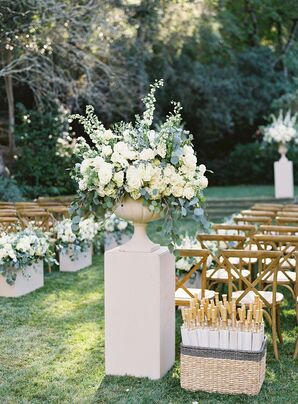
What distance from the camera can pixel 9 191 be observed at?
15.4 metres

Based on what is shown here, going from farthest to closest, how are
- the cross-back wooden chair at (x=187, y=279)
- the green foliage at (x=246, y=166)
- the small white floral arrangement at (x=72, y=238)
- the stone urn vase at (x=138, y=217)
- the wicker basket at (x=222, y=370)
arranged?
the green foliage at (x=246, y=166), the small white floral arrangement at (x=72, y=238), the cross-back wooden chair at (x=187, y=279), the stone urn vase at (x=138, y=217), the wicker basket at (x=222, y=370)

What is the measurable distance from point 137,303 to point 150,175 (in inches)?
39.7

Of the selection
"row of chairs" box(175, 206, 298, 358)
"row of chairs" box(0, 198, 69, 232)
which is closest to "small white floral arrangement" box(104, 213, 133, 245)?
"row of chairs" box(0, 198, 69, 232)

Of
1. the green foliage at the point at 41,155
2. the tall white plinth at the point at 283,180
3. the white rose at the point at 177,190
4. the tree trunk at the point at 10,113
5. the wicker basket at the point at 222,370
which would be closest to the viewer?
the wicker basket at the point at 222,370

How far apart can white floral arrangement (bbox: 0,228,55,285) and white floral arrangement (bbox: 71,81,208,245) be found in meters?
3.05

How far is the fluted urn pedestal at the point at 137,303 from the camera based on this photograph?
528 cm

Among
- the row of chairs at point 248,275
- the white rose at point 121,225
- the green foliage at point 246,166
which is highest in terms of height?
the green foliage at point 246,166

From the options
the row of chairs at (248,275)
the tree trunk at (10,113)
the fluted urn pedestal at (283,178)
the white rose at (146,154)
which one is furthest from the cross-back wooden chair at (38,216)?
the fluted urn pedestal at (283,178)

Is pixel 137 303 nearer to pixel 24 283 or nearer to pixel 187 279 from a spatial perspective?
pixel 187 279

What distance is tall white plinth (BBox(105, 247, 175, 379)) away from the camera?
17.3 feet

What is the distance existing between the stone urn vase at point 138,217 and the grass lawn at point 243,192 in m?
13.5

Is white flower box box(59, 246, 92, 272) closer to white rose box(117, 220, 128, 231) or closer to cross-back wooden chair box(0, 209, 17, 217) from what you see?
cross-back wooden chair box(0, 209, 17, 217)

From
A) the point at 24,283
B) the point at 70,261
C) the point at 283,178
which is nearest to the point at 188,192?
the point at 24,283

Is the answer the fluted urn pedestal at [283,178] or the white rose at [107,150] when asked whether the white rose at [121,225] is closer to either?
the white rose at [107,150]
